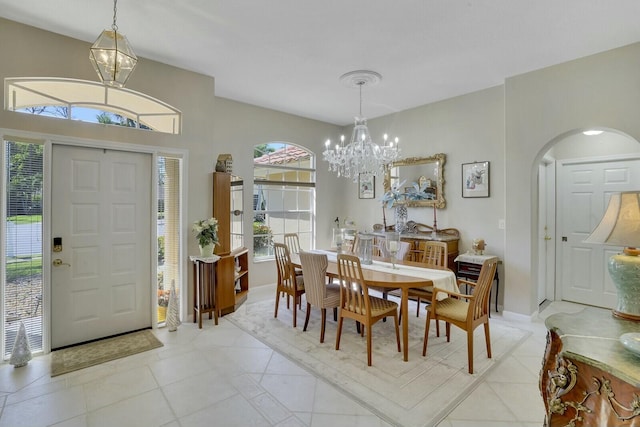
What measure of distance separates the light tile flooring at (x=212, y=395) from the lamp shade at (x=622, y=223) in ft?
4.54

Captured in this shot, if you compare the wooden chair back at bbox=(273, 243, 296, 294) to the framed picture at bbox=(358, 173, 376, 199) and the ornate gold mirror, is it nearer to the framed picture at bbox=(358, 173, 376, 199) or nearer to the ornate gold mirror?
the ornate gold mirror

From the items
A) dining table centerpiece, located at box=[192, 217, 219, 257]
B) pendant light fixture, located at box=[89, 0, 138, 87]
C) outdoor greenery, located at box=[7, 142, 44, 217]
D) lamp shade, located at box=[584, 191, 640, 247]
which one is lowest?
dining table centerpiece, located at box=[192, 217, 219, 257]

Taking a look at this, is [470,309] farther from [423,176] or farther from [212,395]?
[423,176]

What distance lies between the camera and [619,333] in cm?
142

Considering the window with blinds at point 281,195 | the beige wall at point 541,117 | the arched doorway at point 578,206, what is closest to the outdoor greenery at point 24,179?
the window with blinds at point 281,195

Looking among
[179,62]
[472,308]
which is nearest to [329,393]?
[472,308]

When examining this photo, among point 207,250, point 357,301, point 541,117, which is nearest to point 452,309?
point 357,301

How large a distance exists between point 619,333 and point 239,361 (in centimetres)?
271

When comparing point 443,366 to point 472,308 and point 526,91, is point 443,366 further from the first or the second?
point 526,91

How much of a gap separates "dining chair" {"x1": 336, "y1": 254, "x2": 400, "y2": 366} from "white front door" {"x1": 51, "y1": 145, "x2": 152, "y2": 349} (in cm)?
227

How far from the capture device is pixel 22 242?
2.85 metres

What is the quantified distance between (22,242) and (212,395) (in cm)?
229

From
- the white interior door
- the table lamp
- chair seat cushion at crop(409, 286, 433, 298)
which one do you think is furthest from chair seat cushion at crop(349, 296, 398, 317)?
the white interior door

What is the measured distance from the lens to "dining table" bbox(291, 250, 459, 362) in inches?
111
